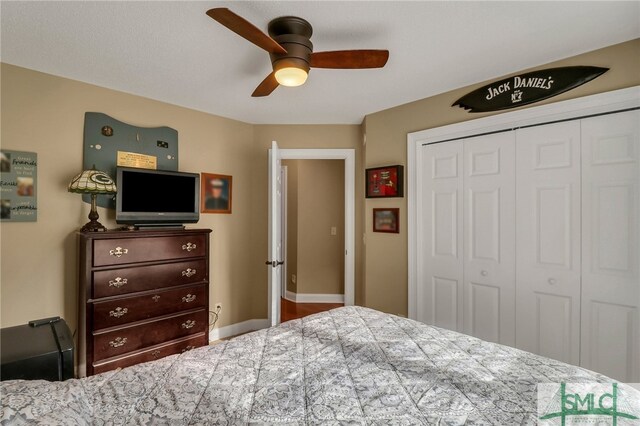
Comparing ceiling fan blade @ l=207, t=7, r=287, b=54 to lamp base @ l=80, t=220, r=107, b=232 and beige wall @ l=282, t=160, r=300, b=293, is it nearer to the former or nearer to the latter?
lamp base @ l=80, t=220, r=107, b=232

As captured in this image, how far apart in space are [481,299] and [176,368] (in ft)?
7.77

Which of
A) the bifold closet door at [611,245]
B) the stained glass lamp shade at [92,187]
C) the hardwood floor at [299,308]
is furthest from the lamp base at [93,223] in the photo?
the bifold closet door at [611,245]

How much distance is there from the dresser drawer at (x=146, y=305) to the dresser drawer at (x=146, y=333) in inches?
2.3

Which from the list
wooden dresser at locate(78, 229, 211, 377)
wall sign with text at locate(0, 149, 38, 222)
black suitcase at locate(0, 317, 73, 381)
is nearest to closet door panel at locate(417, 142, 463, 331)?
wooden dresser at locate(78, 229, 211, 377)

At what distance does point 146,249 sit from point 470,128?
2.82 metres

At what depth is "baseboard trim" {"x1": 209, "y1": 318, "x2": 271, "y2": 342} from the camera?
135 inches

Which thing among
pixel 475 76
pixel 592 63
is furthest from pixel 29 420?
pixel 592 63

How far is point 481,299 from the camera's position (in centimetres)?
266

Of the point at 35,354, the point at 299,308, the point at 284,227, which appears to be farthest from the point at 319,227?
the point at 35,354

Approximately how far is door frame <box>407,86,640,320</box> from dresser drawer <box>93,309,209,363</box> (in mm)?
1990

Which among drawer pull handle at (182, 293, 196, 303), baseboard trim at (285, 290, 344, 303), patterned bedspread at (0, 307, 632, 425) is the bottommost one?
baseboard trim at (285, 290, 344, 303)

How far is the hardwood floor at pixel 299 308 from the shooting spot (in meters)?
4.21

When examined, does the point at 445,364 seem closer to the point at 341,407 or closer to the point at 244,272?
the point at 341,407

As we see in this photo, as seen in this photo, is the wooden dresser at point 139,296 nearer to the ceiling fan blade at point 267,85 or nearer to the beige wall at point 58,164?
the beige wall at point 58,164
